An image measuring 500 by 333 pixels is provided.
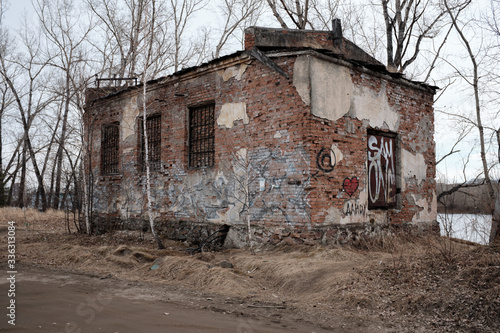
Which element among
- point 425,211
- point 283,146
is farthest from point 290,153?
point 425,211

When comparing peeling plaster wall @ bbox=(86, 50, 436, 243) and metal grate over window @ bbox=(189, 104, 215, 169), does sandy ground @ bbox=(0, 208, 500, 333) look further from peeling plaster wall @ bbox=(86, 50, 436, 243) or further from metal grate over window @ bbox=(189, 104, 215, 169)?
metal grate over window @ bbox=(189, 104, 215, 169)

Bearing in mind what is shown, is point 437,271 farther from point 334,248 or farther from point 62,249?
point 62,249

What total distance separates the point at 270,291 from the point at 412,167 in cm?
620

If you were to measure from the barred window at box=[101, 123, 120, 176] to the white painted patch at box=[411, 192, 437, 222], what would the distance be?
29.6 feet

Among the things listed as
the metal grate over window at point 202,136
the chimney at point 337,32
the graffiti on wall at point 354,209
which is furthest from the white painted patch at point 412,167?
the metal grate over window at point 202,136

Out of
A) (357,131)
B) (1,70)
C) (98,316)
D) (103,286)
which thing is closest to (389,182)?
(357,131)

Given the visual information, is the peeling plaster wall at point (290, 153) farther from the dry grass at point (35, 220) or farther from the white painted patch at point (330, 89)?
the dry grass at point (35, 220)

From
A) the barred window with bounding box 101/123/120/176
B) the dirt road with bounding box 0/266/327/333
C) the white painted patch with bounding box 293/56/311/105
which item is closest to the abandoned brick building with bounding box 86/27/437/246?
the white painted patch with bounding box 293/56/311/105

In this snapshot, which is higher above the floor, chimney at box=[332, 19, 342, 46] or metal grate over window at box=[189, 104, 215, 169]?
chimney at box=[332, 19, 342, 46]

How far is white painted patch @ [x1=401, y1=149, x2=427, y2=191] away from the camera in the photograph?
34.7 ft

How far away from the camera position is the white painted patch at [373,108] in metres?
9.35

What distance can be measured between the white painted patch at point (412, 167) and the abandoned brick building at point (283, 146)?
3 centimetres

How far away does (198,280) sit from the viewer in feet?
22.4

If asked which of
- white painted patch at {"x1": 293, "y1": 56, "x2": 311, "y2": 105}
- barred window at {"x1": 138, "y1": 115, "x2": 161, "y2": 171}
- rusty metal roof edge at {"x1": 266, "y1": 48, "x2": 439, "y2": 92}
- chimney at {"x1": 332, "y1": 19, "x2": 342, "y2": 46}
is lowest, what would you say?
barred window at {"x1": 138, "y1": 115, "x2": 161, "y2": 171}
